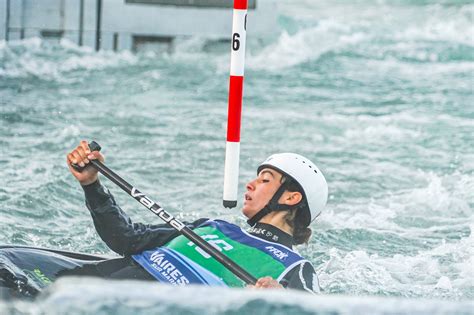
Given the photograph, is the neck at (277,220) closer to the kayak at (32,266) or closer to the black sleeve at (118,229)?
the black sleeve at (118,229)

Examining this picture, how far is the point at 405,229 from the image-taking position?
7348 mm

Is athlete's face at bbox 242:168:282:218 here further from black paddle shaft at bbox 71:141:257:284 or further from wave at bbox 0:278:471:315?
wave at bbox 0:278:471:315

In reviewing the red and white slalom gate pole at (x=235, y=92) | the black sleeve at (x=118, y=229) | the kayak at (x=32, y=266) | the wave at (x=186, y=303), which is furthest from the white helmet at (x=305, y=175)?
the wave at (x=186, y=303)

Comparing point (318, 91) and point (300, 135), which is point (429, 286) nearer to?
point (300, 135)

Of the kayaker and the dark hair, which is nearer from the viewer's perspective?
the kayaker

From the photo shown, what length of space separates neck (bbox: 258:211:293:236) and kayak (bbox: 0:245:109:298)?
81cm

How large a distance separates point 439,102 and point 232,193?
7.16 metres

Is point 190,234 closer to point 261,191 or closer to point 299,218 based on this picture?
point 261,191

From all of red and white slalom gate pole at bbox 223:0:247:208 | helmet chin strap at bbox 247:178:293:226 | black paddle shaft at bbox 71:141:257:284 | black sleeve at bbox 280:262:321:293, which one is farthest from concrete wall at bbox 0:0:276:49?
black sleeve at bbox 280:262:321:293

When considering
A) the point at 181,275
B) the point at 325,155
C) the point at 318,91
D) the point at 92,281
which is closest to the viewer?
the point at 92,281

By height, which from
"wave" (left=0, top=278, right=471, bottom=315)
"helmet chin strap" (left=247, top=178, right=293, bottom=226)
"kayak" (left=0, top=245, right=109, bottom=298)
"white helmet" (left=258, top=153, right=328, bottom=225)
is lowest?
"kayak" (left=0, top=245, right=109, bottom=298)

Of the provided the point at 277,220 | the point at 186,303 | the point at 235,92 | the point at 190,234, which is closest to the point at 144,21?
the point at 235,92

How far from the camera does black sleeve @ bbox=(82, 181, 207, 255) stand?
4602 mm

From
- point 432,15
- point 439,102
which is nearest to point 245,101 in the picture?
point 439,102
